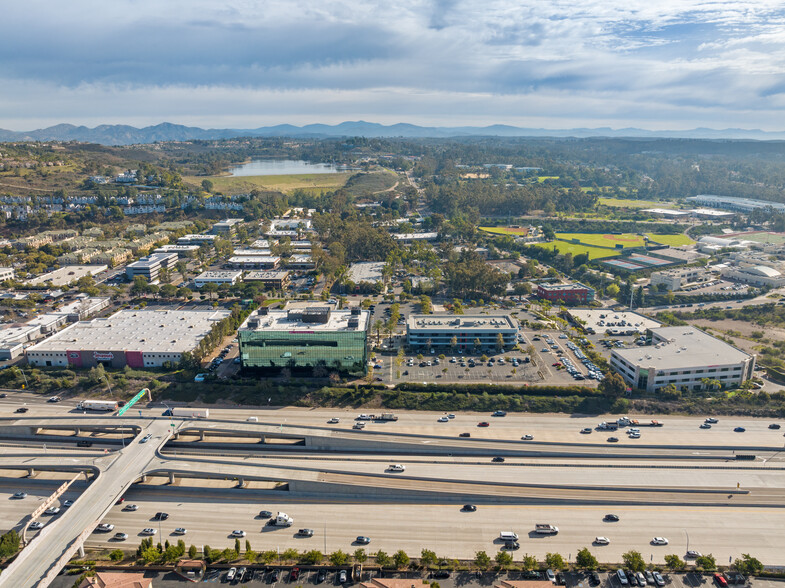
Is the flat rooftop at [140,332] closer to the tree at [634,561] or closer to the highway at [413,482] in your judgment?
the highway at [413,482]

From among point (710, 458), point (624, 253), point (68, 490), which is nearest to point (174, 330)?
point (68, 490)

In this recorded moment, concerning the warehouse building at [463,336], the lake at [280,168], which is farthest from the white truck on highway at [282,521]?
the lake at [280,168]

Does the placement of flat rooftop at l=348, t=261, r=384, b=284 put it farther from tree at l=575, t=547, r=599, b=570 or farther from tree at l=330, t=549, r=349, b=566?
tree at l=575, t=547, r=599, b=570

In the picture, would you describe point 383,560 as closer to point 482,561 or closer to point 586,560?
point 482,561

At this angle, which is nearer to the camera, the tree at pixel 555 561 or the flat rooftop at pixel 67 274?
the tree at pixel 555 561

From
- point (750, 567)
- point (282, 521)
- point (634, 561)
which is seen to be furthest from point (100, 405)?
point (750, 567)
